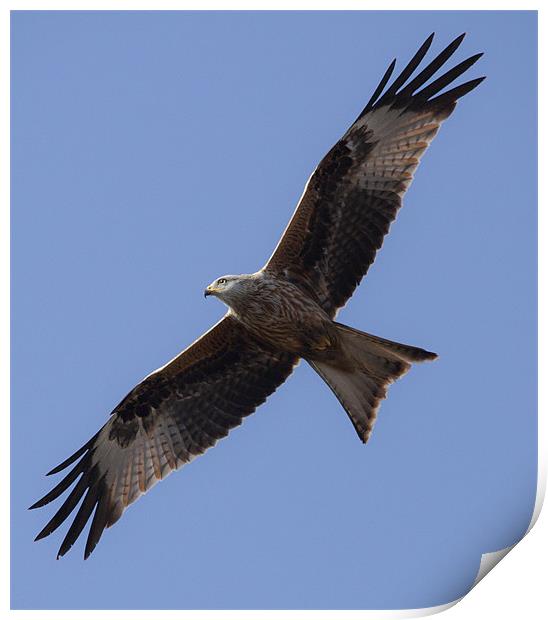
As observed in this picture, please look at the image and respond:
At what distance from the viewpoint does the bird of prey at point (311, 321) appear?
5902 millimetres

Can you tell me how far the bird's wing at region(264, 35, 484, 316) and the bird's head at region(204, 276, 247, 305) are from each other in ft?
0.75

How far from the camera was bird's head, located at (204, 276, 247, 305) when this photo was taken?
19.4 ft

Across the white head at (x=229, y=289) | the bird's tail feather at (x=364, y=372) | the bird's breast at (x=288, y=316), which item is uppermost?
the white head at (x=229, y=289)

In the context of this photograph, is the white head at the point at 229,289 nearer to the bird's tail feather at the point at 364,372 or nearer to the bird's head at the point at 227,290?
the bird's head at the point at 227,290

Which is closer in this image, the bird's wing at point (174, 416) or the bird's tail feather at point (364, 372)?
the bird's tail feather at point (364, 372)

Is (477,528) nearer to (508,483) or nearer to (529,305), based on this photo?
(508,483)

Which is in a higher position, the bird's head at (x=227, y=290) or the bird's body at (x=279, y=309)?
the bird's head at (x=227, y=290)

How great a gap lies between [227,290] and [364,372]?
0.89 m

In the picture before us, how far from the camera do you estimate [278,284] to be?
19.6ft

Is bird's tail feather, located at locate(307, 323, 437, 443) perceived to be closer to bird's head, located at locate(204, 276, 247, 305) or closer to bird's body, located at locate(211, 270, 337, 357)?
bird's body, located at locate(211, 270, 337, 357)

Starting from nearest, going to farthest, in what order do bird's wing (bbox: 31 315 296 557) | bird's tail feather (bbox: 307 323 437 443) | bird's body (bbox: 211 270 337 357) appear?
bird's tail feather (bbox: 307 323 437 443), bird's body (bbox: 211 270 337 357), bird's wing (bbox: 31 315 296 557)

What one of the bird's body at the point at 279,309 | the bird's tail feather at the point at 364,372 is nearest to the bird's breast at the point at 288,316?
the bird's body at the point at 279,309

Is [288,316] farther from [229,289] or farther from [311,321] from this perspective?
[229,289]

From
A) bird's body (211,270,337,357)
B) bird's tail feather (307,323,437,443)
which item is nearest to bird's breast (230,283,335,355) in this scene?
bird's body (211,270,337,357)
